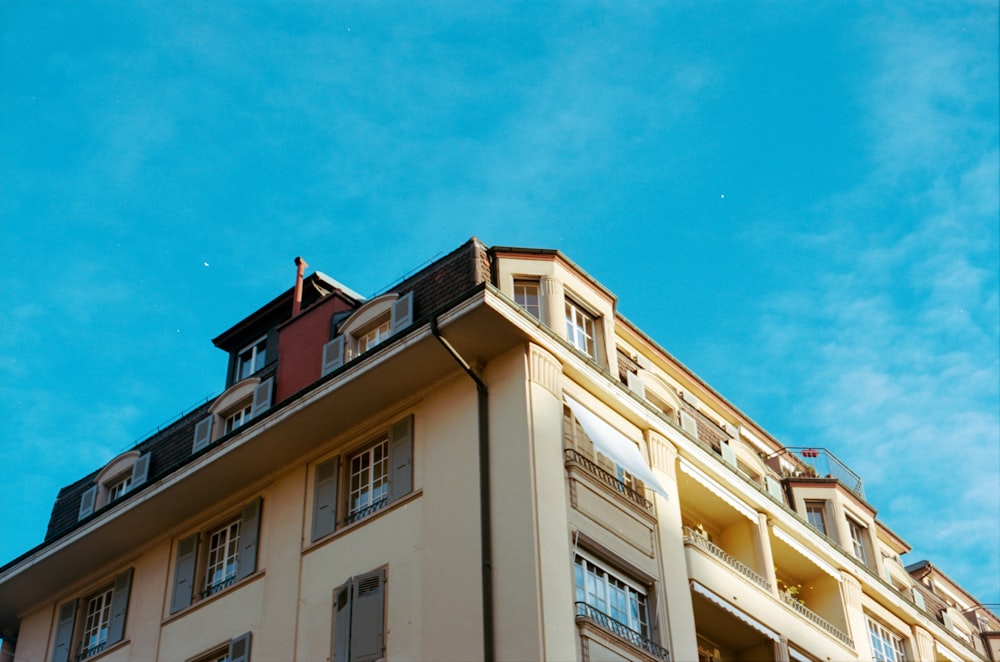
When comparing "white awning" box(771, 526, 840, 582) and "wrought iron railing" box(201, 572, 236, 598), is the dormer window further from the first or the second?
"white awning" box(771, 526, 840, 582)

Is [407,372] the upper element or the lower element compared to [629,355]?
lower

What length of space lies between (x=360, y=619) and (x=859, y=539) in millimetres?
16930

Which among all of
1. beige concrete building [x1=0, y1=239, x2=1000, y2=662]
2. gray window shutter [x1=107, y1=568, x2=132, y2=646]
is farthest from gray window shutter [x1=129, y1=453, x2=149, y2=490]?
gray window shutter [x1=107, y1=568, x2=132, y2=646]

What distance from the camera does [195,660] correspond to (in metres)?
29.8

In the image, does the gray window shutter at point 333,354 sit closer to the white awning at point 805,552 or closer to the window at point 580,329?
the window at point 580,329

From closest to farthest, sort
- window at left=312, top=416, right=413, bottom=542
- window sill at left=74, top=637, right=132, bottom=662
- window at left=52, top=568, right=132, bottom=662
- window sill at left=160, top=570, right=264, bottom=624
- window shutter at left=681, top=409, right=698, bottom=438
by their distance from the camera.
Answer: window at left=312, top=416, right=413, bottom=542 < window sill at left=160, top=570, right=264, bottom=624 < window sill at left=74, top=637, right=132, bottom=662 < window at left=52, top=568, right=132, bottom=662 < window shutter at left=681, top=409, right=698, bottom=438

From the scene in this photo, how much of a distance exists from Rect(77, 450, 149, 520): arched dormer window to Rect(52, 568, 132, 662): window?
93.8 inches

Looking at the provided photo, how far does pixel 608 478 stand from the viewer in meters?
28.0

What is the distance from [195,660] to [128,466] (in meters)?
6.87

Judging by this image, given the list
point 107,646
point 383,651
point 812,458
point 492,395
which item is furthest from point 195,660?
point 812,458

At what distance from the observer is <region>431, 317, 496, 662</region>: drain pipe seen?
24719mm

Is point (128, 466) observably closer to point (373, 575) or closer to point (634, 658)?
point (373, 575)

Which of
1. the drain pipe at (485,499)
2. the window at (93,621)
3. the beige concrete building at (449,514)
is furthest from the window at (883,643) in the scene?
the window at (93,621)

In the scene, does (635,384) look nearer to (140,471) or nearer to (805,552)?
(805,552)
